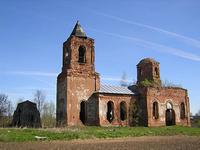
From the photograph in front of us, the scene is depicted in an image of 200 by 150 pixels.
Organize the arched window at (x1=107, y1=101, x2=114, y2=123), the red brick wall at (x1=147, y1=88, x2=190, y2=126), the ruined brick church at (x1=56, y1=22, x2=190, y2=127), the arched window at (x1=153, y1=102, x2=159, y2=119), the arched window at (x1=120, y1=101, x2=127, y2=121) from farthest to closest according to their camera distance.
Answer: the arched window at (x1=153, y1=102, x2=159, y2=119), the red brick wall at (x1=147, y1=88, x2=190, y2=126), the arched window at (x1=120, y1=101, x2=127, y2=121), the arched window at (x1=107, y1=101, x2=114, y2=123), the ruined brick church at (x1=56, y1=22, x2=190, y2=127)

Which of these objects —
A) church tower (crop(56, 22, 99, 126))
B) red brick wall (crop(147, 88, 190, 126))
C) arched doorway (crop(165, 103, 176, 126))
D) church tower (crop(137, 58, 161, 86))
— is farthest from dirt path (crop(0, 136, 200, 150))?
church tower (crop(137, 58, 161, 86))

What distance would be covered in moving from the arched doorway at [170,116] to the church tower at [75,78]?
10328mm

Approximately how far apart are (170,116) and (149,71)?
7.34 metres

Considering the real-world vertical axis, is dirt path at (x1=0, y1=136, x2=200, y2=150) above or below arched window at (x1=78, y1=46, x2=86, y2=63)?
below

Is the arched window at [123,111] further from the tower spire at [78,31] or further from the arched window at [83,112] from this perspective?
the tower spire at [78,31]

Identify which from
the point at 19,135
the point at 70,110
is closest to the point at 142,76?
the point at 70,110

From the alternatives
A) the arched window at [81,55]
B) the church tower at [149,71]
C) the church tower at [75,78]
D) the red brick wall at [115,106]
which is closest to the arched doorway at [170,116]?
the church tower at [149,71]

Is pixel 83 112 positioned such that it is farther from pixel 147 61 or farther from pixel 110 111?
pixel 147 61

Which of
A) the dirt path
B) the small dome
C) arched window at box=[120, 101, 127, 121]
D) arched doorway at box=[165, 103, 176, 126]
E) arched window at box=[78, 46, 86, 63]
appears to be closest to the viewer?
the dirt path

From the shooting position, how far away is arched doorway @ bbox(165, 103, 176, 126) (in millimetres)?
37875

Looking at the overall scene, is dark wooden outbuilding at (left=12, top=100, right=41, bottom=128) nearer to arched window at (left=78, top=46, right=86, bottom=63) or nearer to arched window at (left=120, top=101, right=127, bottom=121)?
arched window at (left=78, top=46, right=86, bottom=63)

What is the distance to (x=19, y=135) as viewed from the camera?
774 inches

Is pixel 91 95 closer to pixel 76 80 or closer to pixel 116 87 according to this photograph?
pixel 76 80

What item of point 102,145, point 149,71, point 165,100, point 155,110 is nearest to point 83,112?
point 155,110
